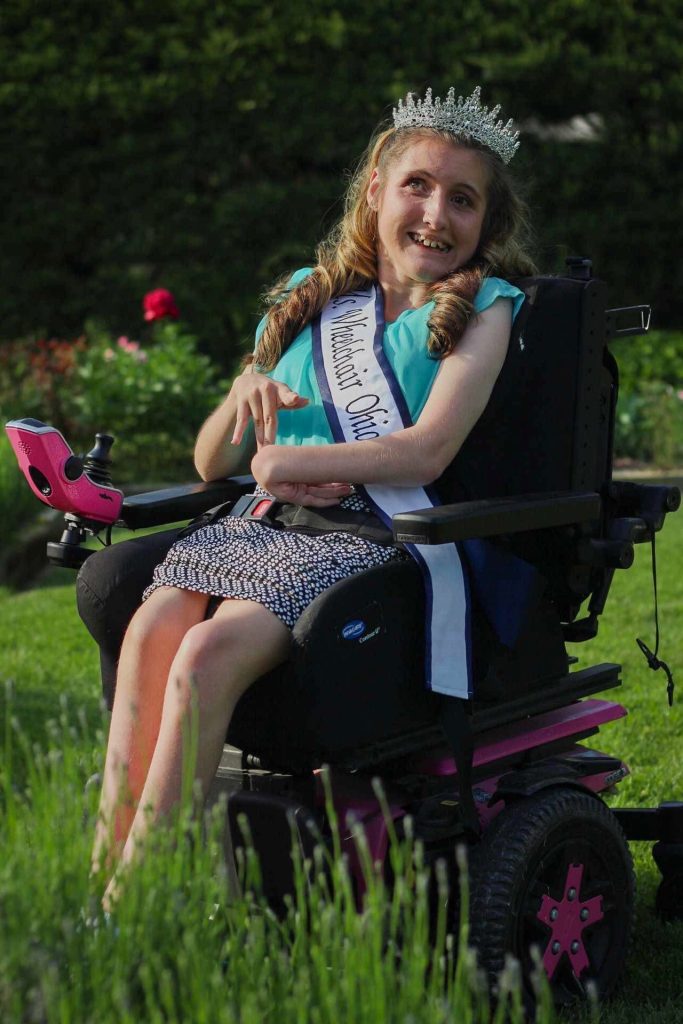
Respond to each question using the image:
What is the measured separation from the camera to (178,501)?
294 cm

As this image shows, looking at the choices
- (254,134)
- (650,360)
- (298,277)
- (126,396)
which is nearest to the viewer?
(298,277)

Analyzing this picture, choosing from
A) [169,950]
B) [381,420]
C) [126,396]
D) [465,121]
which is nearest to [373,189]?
[465,121]

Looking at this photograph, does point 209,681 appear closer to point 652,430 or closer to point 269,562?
point 269,562

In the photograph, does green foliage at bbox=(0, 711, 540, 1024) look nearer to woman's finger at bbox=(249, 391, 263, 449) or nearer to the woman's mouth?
woman's finger at bbox=(249, 391, 263, 449)

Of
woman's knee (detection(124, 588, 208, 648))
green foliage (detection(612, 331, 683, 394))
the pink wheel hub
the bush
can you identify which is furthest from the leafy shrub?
woman's knee (detection(124, 588, 208, 648))

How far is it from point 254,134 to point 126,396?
2609 millimetres

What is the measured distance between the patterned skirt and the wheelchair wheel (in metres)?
0.50

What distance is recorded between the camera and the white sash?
2.43 meters

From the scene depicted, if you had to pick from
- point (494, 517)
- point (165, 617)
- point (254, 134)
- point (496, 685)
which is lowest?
point (496, 685)

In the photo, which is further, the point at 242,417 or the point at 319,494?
the point at 242,417

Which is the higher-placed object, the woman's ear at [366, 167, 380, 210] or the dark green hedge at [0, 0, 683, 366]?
the dark green hedge at [0, 0, 683, 366]

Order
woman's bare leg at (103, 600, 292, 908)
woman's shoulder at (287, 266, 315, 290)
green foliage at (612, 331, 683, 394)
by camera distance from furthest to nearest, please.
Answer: green foliage at (612, 331, 683, 394) < woman's shoulder at (287, 266, 315, 290) < woman's bare leg at (103, 600, 292, 908)

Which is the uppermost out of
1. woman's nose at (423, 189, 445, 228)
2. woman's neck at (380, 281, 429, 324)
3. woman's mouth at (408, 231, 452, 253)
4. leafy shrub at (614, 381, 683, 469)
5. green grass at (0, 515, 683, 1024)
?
leafy shrub at (614, 381, 683, 469)

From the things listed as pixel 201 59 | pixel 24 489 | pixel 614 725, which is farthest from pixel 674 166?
pixel 614 725
